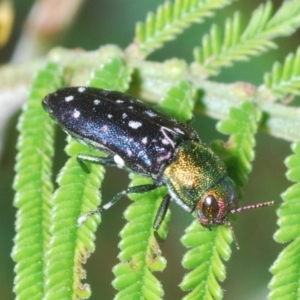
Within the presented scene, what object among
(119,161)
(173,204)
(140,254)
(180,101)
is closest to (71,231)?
(140,254)

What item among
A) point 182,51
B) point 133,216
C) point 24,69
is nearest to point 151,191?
point 133,216

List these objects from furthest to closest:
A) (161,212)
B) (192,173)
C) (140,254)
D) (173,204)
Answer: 1. (173,204)
2. (192,173)
3. (161,212)
4. (140,254)

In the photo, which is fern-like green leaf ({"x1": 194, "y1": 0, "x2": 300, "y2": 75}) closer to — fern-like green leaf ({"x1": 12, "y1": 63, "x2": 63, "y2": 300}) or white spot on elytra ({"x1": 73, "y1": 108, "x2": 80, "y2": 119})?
white spot on elytra ({"x1": 73, "y1": 108, "x2": 80, "y2": 119})

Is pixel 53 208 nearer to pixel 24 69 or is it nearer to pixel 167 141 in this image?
pixel 167 141

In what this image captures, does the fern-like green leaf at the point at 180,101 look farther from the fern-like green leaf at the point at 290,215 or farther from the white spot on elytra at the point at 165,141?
the fern-like green leaf at the point at 290,215

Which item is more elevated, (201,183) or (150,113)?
(150,113)

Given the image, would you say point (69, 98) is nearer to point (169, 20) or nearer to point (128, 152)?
point (128, 152)
